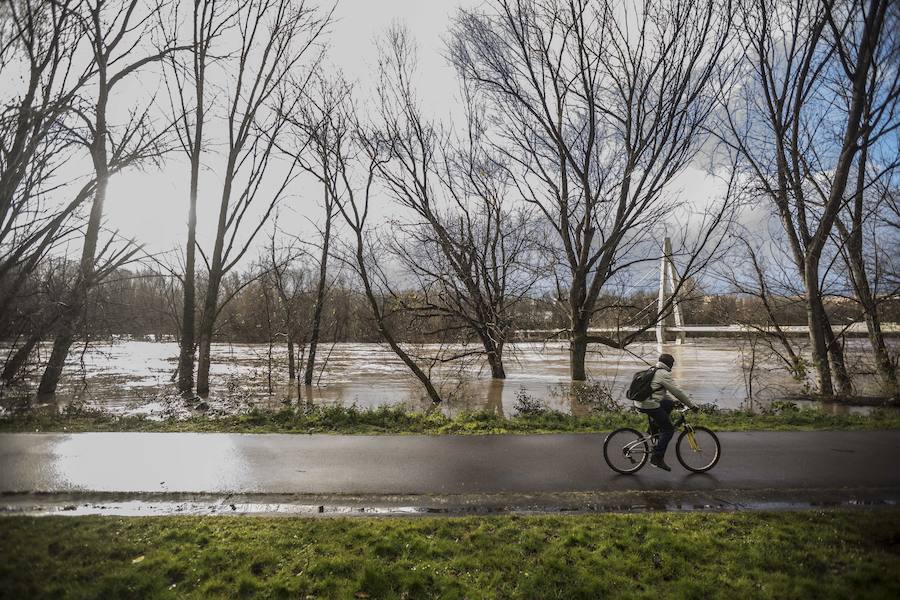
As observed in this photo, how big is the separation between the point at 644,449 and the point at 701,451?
855 mm

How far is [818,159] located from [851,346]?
7050mm

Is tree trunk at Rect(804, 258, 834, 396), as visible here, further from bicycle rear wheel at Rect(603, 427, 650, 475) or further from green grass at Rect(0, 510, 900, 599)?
green grass at Rect(0, 510, 900, 599)

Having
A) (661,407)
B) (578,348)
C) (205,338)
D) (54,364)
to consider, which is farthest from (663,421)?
(54,364)

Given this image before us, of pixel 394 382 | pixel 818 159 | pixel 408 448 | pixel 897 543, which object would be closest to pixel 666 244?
pixel 818 159

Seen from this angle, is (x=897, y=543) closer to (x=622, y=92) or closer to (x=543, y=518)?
(x=543, y=518)

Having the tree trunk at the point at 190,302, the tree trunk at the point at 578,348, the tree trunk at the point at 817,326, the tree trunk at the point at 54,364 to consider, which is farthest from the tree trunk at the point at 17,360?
the tree trunk at the point at 817,326

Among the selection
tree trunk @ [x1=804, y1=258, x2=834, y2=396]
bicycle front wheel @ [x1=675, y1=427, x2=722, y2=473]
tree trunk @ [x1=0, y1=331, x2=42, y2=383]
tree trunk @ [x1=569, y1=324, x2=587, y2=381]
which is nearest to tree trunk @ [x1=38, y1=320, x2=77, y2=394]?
tree trunk @ [x1=0, y1=331, x2=42, y2=383]

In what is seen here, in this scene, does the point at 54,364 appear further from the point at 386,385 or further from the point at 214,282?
the point at 386,385

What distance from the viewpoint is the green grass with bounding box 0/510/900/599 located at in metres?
4.65

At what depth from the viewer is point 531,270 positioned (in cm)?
1933

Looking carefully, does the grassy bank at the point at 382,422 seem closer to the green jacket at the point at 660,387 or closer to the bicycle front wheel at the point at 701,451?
the bicycle front wheel at the point at 701,451

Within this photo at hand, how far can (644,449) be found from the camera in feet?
25.3

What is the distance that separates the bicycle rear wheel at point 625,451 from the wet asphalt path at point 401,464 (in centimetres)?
18

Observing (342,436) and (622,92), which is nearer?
(342,436)
